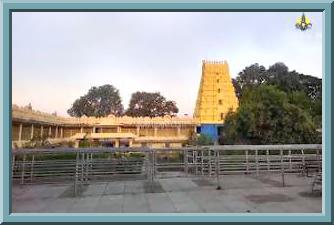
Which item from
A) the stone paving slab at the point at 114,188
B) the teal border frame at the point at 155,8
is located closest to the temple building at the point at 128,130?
the stone paving slab at the point at 114,188

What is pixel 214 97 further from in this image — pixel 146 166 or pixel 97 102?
pixel 146 166

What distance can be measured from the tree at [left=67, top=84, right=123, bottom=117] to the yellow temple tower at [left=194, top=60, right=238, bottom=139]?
1070 centimetres

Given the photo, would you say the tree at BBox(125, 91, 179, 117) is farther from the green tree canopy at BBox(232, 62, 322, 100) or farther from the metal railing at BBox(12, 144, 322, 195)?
the metal railing at BBox(12, 144, 322, 195)

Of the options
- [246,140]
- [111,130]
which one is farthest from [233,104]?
[246,140]

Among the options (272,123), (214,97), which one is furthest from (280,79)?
(272,123)

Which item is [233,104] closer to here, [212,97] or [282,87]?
[212,97]

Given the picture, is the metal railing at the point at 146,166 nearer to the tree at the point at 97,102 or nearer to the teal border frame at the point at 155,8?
the teal border frame at the point at 155,8

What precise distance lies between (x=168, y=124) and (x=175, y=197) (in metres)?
31.0

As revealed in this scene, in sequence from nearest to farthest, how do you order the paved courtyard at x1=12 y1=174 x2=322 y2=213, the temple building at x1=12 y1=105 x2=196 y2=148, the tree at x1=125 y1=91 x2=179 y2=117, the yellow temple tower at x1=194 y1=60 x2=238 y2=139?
the paved courtyard at x1=12 y1=174 x2=322 y2=213 → the temple building at x1=12 y1=105 x2=196 y2=148 → the yellow temple tower at x1=194 y1=60 x2=238 y2=139 → the tree at x1=125 y1=91 x2=179 y2=117

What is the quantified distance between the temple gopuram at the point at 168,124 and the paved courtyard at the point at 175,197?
25984 millimetres

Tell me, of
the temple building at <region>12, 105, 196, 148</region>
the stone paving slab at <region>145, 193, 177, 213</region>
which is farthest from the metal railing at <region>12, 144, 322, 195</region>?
the temple building at <region>12, 105, 196, 148</region>

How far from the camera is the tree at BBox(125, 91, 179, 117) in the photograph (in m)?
44.9

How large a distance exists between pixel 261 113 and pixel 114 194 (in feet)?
43.5

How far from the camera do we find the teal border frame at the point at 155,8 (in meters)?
4.39
